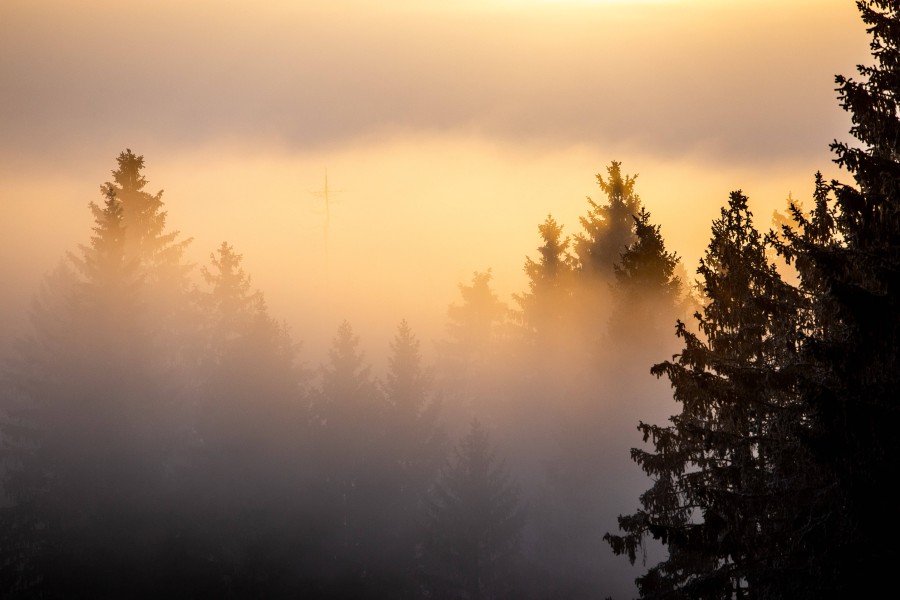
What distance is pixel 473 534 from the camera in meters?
44.5

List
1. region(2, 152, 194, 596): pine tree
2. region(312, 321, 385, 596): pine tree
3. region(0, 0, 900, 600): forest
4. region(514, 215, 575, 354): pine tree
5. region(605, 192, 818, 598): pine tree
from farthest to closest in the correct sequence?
region(514, 215, 575, 354): pine tree → region(312, 321, 385, 596): pine tree → region(2, 152, 194, 596): pine tree → region(0, 0, 900, 600): forest → region(605, 192, 818, 598): pine tree

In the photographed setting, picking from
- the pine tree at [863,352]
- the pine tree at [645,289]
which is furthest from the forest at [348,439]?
the pine tree at [863,352]

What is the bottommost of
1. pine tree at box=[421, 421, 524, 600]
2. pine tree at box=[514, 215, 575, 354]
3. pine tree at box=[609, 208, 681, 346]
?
pine tree at box=[421, 421, 524, 600]

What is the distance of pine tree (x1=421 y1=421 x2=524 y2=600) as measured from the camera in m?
44.4

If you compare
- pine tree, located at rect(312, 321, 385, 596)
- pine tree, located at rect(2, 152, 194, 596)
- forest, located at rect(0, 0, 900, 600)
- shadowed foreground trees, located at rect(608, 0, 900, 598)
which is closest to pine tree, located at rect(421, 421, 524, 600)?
forest, located at rect(0, 0, 900, 600)

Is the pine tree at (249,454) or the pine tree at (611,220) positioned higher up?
the pine tree at (611,220)

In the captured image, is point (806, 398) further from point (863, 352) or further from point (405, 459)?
point (405, 459)

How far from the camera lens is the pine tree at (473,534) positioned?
4441 cm

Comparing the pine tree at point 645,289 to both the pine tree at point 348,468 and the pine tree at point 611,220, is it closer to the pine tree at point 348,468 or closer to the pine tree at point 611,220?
the pine tree at point 611,220

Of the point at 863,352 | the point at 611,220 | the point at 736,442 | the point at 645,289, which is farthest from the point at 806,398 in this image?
the point at 611,220

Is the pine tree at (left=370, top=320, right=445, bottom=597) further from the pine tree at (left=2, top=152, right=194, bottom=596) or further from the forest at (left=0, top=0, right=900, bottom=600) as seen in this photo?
the pine tree at (left=2, top=152, right=194, bottom=596)

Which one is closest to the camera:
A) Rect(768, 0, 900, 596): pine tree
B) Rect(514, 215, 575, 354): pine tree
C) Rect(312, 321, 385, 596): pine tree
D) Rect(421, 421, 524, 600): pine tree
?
Rect(768, 0, 900, 596): pine tree

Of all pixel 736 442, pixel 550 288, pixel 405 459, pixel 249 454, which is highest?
pixel 550 288

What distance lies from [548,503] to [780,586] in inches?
1441
